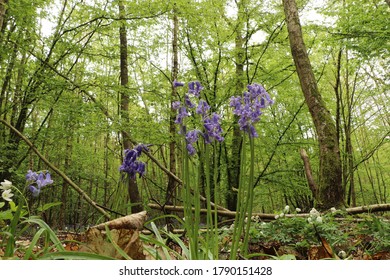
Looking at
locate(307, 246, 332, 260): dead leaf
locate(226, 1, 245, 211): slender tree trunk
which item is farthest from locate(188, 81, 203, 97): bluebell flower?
locate(226, 1, 245, 211): slender tree trunk

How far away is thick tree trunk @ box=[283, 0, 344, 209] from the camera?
2777 mm

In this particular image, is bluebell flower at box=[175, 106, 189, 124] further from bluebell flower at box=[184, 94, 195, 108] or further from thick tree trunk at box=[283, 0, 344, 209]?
thick tree trunk at box=[283, 0, 344, 209]

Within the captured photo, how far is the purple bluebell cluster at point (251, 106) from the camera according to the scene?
2.71 feet

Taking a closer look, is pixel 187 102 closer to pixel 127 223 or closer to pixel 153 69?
pixel 127 223

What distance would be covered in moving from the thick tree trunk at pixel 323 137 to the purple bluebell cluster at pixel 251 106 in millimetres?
2221

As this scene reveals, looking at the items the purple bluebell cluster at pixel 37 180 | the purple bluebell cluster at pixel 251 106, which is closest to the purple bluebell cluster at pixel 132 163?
the purple bluebell cluster at pixel 37 180

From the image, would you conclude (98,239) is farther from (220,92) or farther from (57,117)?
(220,92)

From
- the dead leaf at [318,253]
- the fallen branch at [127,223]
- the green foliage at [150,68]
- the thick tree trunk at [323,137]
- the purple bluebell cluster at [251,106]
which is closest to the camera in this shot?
the purple bluebell cluster at [251,106]

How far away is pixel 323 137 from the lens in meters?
2.92

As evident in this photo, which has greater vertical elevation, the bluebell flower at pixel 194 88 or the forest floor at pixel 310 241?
Answer: the bluebell flower at pixel 194 88

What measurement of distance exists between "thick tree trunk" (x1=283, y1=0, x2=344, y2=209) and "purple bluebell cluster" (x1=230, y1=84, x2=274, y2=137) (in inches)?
87.5

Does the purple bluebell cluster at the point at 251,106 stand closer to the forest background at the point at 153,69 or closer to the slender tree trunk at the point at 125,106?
the forest background at the point at 153,69

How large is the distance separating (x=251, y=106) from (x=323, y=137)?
231 centimetres

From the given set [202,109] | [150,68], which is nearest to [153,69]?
[150,68]
